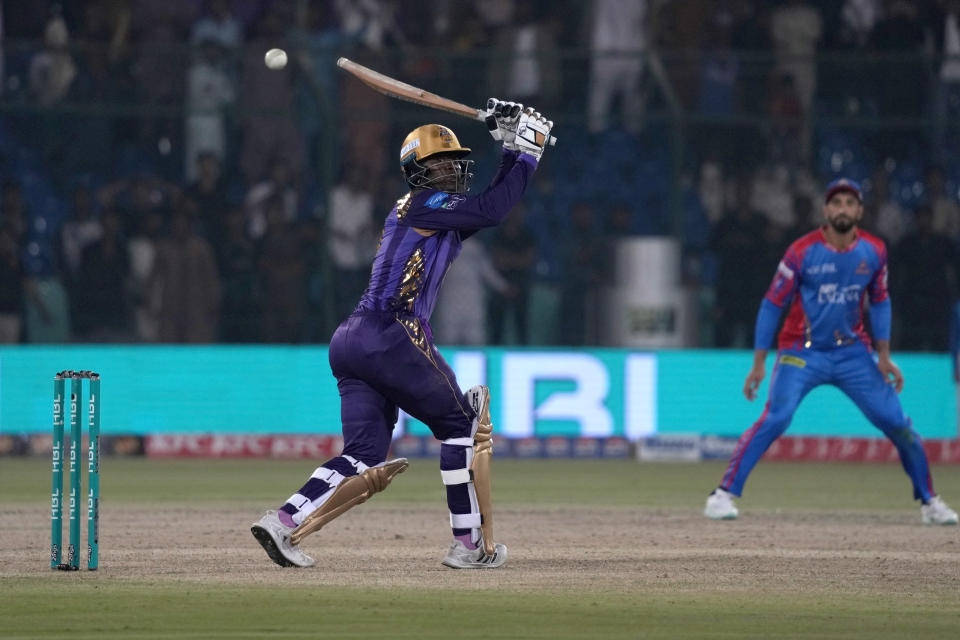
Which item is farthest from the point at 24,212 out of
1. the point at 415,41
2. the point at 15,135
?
the point at 415,41

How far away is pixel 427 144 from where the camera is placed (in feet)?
27.7

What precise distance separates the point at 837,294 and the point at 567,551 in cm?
304

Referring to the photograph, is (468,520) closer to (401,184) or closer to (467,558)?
(467,558)

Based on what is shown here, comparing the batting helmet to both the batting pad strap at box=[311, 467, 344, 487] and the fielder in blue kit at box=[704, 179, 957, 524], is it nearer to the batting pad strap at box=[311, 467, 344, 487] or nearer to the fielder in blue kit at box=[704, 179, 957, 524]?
the batting pad strap at box=[311, 467, 344, 487]

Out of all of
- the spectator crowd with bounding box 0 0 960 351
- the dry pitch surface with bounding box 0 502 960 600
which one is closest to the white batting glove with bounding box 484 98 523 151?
the dry pitch surface with bounding box 0 502 960 600

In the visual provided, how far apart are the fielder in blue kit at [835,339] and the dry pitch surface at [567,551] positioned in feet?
1.64

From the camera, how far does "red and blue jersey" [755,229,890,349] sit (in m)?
11.4

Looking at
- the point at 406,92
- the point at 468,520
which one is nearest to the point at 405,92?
the point at 406,92

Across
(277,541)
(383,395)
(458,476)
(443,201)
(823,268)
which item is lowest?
(277,541)

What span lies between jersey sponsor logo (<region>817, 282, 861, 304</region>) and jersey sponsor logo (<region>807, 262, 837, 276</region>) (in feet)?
0.31

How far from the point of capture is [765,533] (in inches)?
423

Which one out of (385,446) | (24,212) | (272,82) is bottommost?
(385,446)

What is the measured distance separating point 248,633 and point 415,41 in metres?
13.8

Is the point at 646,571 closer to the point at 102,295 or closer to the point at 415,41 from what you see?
the point at 102,295
